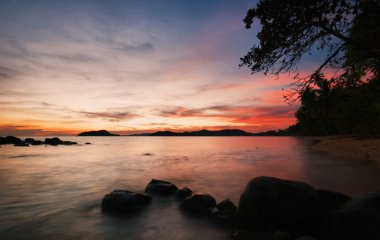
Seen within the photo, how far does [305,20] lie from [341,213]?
5.17 metres

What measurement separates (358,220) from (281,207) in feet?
5.95

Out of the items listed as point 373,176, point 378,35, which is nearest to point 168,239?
point 378,35

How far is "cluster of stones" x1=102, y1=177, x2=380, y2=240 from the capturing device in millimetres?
6781

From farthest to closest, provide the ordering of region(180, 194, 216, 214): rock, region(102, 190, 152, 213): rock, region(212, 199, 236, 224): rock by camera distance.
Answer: region(102, 190, 152, 213): rock < region(180, 194, 216, 214): rock < region(212, 199, 236, 224): rock

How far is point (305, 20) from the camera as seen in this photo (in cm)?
802

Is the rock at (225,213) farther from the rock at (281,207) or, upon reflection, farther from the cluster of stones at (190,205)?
the rock at (281,207)

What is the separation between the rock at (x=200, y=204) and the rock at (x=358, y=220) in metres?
4.36

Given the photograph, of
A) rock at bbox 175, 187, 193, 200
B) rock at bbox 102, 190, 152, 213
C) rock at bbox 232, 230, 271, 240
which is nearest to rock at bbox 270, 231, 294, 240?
rock at bbox 232, 230, 271, 240

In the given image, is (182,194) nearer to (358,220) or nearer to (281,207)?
(281,207)

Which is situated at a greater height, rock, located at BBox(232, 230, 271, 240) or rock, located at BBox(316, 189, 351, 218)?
rock, located at BBox(316, 189, 351, 218)

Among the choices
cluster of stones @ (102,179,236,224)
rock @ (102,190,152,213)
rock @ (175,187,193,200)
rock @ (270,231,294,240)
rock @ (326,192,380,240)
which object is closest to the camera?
rock @ (326,192,380,240)

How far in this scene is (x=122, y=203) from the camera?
1131 centimetres

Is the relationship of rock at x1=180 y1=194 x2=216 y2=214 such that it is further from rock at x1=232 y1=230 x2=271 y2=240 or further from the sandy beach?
the sandy beach

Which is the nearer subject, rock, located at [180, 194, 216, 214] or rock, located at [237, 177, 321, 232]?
rock, located at [237, 177, 321, 232]
